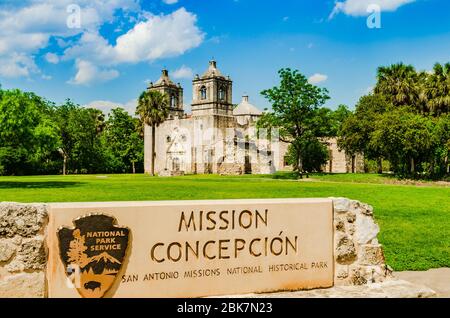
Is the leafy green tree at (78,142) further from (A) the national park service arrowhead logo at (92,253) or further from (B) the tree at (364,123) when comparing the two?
(A) the national park service arrowhead logo at (92,253)

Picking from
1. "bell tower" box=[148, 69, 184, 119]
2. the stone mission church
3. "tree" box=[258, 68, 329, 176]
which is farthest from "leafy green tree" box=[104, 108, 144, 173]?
"tree" box=[258, 68, 329, 176]

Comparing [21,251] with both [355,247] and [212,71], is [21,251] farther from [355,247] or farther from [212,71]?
[212,71]

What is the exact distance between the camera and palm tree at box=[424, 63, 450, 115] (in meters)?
39.5

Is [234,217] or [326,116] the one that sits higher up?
[326,116]

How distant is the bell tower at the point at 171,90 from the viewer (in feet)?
235

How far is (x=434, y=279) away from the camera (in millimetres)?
6727

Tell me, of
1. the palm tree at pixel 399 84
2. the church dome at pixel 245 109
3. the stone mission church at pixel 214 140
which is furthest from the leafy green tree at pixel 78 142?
the palm tree at pixel 399 84

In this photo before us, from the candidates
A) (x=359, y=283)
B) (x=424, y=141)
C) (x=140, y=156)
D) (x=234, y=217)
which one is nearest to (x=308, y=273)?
(x=359, y=283)

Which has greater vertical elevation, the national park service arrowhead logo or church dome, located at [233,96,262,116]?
church dome, located at [233,96,262,116]

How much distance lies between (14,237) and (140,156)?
6484 centimetres

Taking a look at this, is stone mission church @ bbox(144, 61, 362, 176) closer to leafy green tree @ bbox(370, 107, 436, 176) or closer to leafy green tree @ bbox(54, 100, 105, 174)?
leafy green tree @ bbox(54, 100, 105, 174)

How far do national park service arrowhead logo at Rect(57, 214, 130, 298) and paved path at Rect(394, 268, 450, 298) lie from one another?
4036 millimetres
